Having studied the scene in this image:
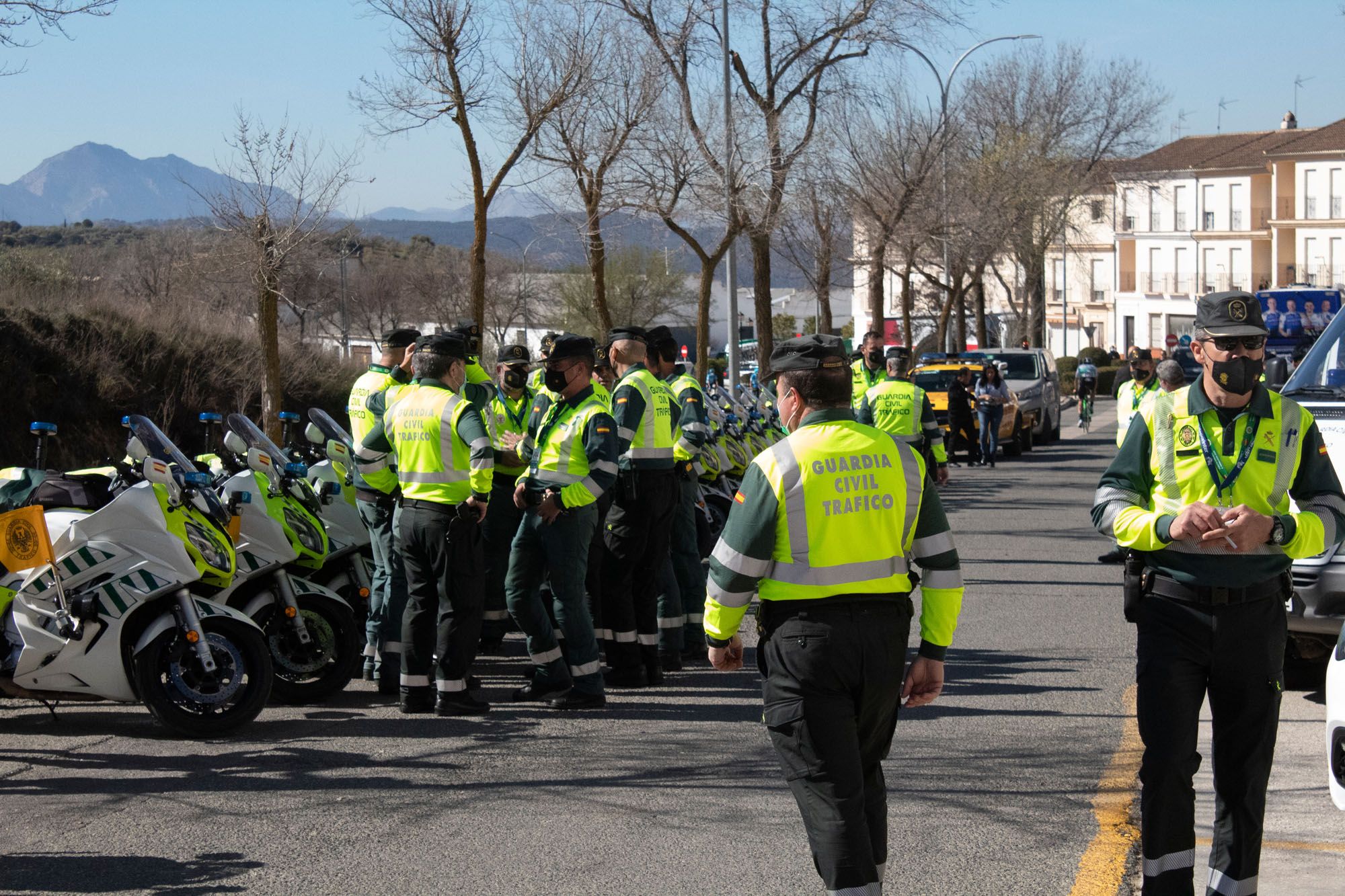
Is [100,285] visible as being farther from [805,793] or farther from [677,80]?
[805,793]

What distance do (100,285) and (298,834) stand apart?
19.1 meters

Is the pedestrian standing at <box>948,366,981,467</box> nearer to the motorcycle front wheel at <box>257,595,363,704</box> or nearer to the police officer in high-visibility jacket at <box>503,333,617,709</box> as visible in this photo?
the police officer in high-visibility jacket at <box>503,333,617,709</box>

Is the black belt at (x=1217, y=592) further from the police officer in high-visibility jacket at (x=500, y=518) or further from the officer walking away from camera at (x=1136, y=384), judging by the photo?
the officer walking away from camera at (x=1136, y=384)

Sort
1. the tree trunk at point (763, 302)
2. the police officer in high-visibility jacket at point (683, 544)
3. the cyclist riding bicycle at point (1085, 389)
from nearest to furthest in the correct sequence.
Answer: the police officer in high-visibility jacket at point (683, 544), the tree trunk at point (763, 302), the cyclist riding bicycle at point (1085, 389)

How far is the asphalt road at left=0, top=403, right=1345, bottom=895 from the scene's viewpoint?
525 centimetres

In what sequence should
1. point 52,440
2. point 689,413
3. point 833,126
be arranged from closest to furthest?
point 689,413
point 52,440
point 833,126

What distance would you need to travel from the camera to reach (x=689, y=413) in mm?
9648

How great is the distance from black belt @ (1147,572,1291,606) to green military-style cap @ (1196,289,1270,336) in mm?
782

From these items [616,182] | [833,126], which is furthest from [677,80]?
[833,126]

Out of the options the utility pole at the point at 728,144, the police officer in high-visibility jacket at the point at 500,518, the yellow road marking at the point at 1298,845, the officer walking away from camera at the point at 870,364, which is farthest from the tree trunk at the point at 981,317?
the yellow road marking at the point at 1298,845

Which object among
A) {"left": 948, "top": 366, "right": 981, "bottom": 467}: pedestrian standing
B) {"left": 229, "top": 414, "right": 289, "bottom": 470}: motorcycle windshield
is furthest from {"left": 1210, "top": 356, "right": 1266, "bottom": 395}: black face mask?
{"left": 948, "top": 366, "right": 981, "bottom": 467}: pedestrian standing

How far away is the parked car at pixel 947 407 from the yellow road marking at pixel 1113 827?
716 inches

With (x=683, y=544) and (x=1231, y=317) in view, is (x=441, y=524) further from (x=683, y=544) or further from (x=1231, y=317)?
(x=1231, y=317)

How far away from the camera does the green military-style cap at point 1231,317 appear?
4.66m
